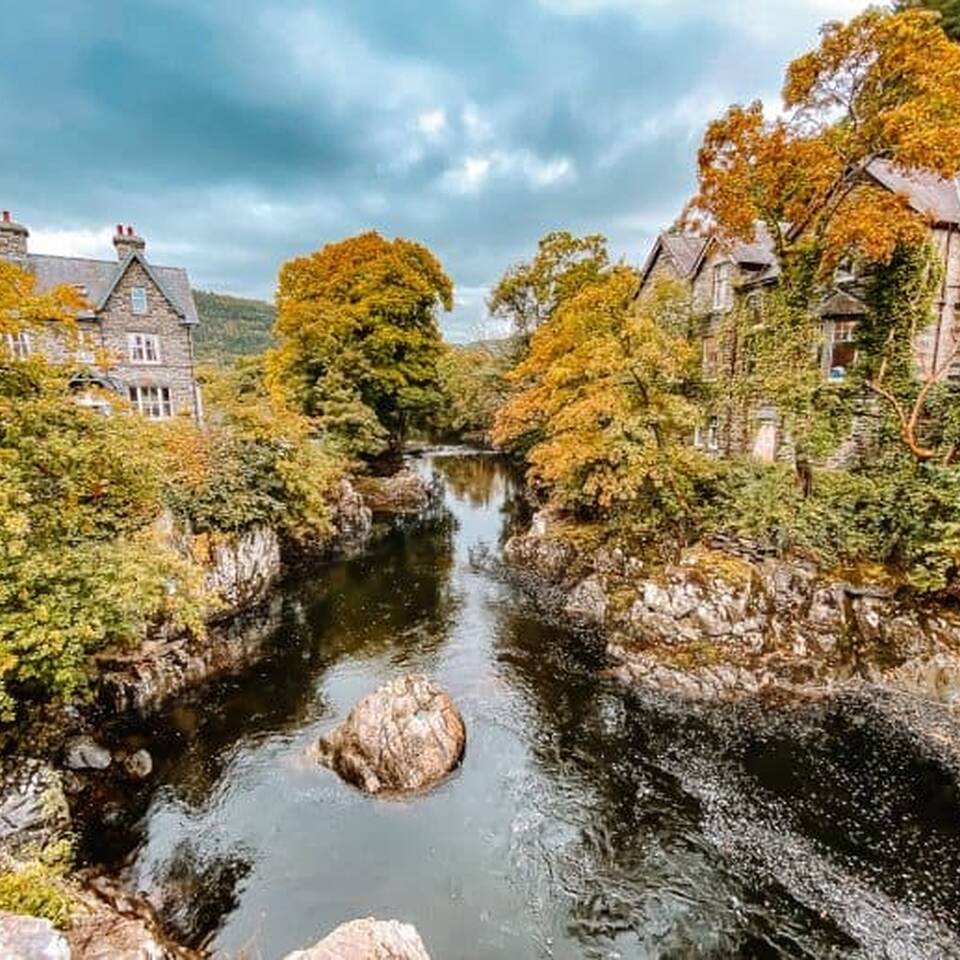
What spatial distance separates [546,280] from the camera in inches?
1618

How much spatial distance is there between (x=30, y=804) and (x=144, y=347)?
25270 mm

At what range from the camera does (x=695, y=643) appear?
1681 cm

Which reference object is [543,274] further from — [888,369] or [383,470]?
[888,369]

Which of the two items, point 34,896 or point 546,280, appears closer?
point 34,896

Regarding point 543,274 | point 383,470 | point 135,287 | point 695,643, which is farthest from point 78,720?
point 543,274

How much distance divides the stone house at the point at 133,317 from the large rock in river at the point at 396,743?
67.1 ft

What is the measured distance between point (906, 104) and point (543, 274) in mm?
27019

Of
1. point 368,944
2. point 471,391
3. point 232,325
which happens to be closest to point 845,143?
point 368,944

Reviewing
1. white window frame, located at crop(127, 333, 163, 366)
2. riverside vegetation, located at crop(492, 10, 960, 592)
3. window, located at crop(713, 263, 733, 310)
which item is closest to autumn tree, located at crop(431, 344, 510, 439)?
white window frame, located at crop(127, 333, 163, 366)

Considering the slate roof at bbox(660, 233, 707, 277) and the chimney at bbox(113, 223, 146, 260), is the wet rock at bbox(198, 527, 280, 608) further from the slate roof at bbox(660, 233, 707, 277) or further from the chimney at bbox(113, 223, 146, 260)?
the slate roof at bbox(660, 233, 707, 277)

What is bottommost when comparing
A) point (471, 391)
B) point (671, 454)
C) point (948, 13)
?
point (671, 454)

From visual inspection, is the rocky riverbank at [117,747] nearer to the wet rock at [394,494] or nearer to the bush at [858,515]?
the wet rock at [394,494]

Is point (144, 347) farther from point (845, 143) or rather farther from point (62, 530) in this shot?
point (845, 143)

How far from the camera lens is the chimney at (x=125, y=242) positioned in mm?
28188
